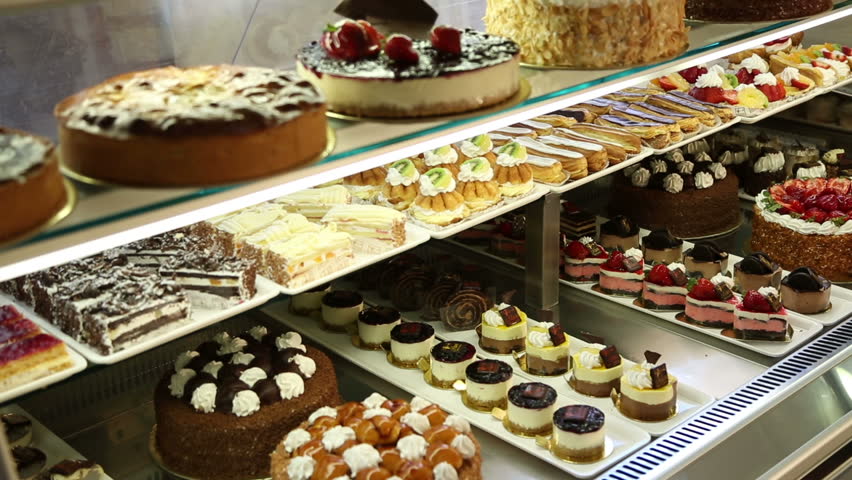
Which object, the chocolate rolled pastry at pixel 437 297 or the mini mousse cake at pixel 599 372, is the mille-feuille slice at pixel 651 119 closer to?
the chocolate rolled pastry at pixel 437 297

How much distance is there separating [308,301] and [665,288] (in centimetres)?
148

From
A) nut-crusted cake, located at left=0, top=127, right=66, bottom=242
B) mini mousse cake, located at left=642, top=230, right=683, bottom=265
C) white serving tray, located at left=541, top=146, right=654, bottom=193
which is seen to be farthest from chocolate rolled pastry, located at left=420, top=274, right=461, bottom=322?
nut-crusted cake, located at left=0, top=127, right=66, bottom=242

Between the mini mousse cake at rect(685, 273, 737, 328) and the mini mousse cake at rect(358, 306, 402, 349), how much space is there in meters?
1.19

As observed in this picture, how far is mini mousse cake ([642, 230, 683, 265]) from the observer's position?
13.8 ft

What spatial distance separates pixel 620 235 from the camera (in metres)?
4.31

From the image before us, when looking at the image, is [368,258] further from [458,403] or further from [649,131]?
[649,131]

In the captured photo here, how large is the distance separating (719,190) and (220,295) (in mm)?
2790

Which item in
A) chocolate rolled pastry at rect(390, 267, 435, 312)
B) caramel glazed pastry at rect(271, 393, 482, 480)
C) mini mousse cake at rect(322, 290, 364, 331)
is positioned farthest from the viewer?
chocolate rolled pastry at rect(390, 267, 435, 312)

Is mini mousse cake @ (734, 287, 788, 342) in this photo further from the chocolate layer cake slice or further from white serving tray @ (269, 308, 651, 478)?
the chocolate layer cake slice

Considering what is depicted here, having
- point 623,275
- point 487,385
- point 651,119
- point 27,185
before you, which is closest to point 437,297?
point 487,385

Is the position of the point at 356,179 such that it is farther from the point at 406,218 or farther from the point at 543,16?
the point at 543,16

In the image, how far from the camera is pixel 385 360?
3.51 meters

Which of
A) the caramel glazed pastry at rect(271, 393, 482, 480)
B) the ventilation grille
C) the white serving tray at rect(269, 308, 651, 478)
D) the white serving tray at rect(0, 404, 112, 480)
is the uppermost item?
the caramel glazed pastry at rect(271, 393, 482, 480)

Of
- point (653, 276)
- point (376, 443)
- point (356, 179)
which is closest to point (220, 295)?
point (376, 443)
